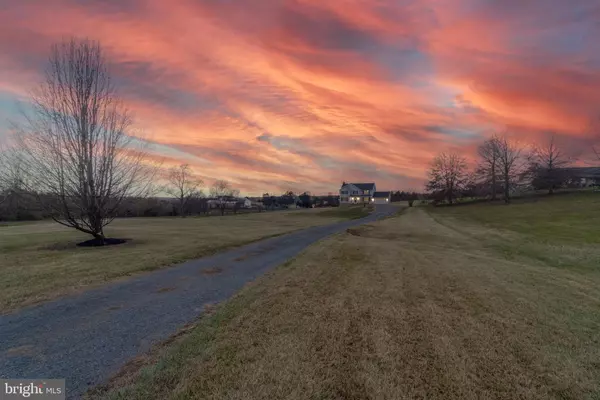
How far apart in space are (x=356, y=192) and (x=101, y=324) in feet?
377

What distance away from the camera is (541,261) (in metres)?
14.8

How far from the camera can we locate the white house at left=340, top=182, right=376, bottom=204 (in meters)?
115

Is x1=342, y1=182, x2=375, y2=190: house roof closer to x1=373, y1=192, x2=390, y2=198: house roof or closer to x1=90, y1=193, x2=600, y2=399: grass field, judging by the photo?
x1=373, y1=192, x2=390, y2=198: house roof

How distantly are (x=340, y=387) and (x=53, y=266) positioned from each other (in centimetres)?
1226

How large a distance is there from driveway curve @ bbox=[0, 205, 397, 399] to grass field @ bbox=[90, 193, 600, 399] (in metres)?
0.51

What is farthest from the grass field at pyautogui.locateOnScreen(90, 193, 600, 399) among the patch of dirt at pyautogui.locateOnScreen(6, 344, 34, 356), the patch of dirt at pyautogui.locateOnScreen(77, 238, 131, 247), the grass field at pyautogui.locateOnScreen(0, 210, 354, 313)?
the patch of dirt at pyautogui.locateOnScreen(77, 238, 131, 247)

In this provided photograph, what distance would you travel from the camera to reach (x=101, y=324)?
596cm

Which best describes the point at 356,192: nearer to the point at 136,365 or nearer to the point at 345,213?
the point at 345,213

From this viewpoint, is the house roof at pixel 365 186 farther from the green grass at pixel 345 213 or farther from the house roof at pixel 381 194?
the green grass at pixel 345 213

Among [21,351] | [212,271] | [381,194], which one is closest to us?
[21,351]

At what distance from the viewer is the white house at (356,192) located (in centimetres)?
11534

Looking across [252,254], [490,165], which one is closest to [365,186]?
[490,165]

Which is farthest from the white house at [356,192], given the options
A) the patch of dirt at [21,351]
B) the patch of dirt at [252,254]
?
the patch of dirt at [21,351]

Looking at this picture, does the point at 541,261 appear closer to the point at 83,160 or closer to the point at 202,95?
the point at 202,95
